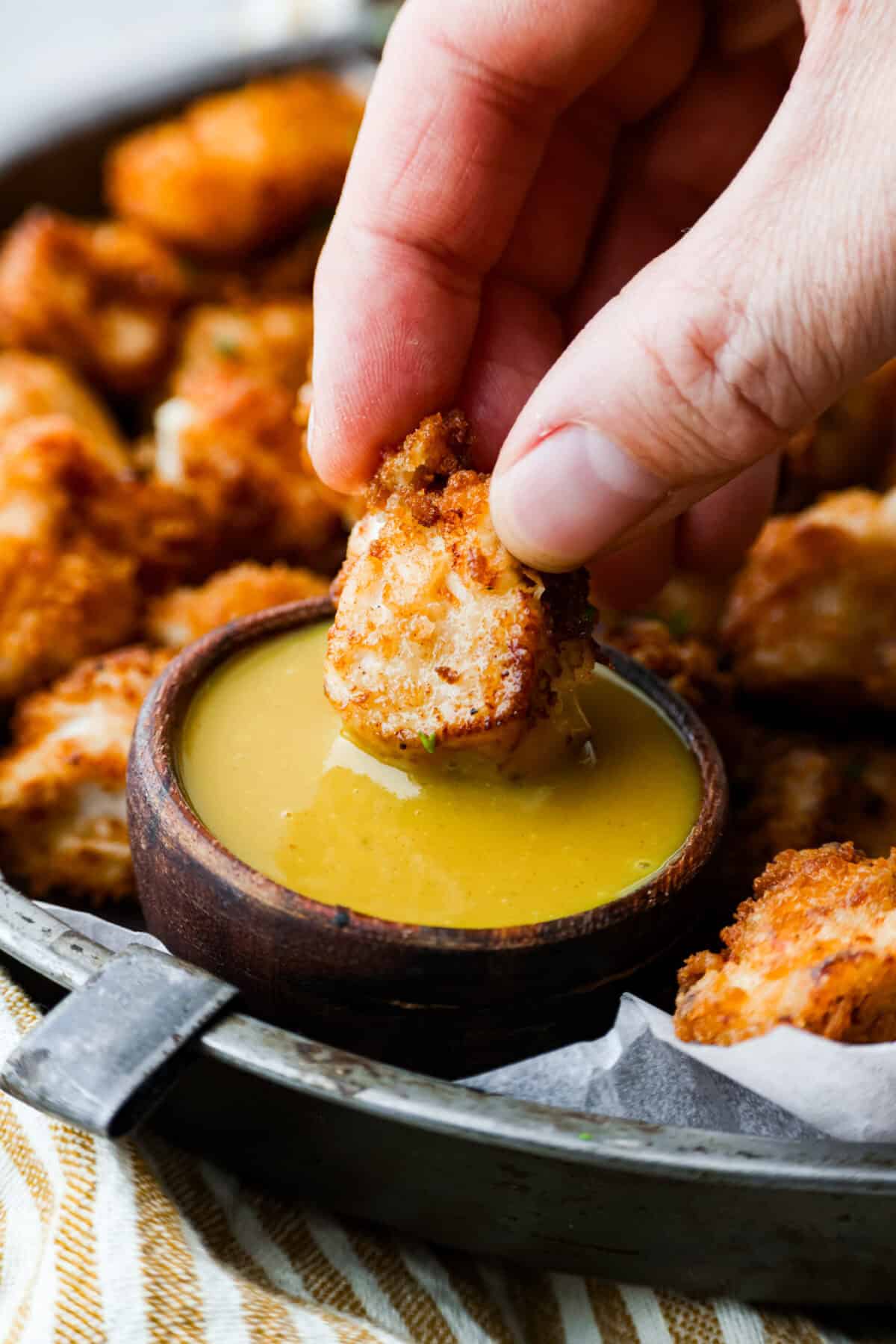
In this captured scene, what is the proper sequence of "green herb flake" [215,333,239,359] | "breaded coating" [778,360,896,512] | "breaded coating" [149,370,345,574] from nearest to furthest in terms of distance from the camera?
1. "breaded coating" [149,370,345,574]
2. "breaded coating" [778,360,896,512]
3. "green herb flake" [215,333,239,359]

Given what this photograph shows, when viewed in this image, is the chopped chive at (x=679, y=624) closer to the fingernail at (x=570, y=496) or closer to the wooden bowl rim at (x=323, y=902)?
the wooden bowl rim at (x=323, y=902)

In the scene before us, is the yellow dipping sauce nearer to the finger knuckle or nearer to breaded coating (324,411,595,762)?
breaded coating (324,411,595,762)

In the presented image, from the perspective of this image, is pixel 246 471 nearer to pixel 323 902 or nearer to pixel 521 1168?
pixel 323 902

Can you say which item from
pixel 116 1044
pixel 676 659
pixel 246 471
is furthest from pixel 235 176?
pixel 116 1044

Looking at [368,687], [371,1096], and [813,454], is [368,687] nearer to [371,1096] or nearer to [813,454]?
[371,1096]

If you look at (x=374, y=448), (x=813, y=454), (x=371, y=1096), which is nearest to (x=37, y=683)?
(x=374, y=448)

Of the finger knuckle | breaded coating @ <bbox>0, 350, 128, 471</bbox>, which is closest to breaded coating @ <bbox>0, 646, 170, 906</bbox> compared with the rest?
breaded coating @ <bbox>0, 350, 128, 471</bbox>
